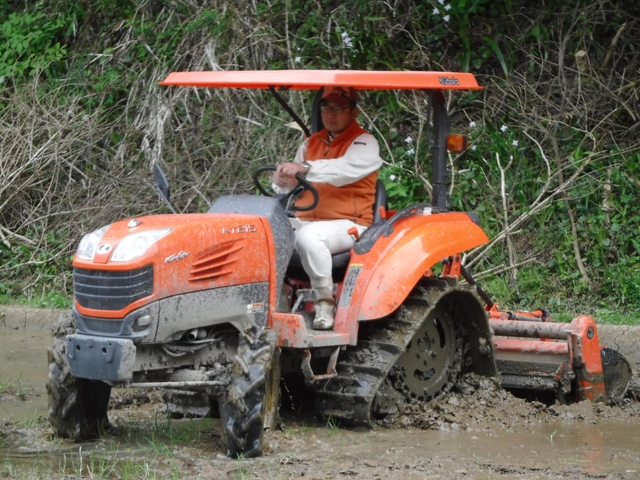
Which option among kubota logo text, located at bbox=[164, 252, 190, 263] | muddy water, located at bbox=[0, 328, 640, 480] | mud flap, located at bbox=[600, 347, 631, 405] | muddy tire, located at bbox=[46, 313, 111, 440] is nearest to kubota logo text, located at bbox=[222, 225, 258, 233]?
kubota logo text, located at bbox=[164, 252, 190, 263]

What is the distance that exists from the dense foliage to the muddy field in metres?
3.07

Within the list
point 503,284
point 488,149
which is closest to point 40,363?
point 503,284

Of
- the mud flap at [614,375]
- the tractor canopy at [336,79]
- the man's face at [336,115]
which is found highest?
the tractor canopy at [336,79]

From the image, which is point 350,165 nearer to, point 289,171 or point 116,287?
point 289,171

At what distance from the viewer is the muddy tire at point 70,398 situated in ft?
18.3

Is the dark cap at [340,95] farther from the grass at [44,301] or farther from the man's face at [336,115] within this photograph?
the grass at [44,301]

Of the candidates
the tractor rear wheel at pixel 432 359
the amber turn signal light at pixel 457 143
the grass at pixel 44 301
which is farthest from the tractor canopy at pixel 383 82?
the grass at pixel 44 301

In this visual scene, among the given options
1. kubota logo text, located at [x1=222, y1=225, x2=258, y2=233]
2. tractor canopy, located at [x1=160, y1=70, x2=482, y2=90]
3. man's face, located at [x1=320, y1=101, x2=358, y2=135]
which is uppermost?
tractor canopy, located at [x1=160, y1=70, x2=482, y2=90]

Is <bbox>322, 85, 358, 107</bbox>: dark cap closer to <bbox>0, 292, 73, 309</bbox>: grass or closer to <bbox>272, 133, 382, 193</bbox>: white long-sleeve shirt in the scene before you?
<bbox>272, 133, 382, 193</bbox>: white long-sleeve shirt

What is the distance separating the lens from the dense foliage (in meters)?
9.95

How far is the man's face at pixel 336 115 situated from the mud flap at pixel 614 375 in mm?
2145

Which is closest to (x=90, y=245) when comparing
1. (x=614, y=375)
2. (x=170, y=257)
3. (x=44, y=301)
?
(x=170, y=257)

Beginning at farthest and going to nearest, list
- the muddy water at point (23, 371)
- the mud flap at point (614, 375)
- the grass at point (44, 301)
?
the grass at point (44, 301) < the mud flap at point (614, 375) < the muddy water at point (23, 371)

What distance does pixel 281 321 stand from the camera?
5797 mm
